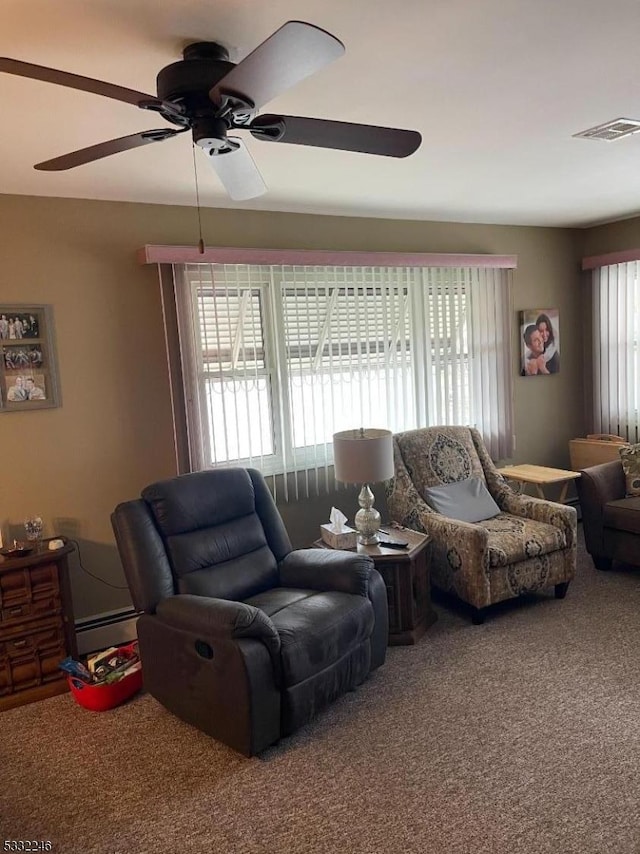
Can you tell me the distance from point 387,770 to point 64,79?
2.42 metres

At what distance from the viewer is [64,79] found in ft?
4.85

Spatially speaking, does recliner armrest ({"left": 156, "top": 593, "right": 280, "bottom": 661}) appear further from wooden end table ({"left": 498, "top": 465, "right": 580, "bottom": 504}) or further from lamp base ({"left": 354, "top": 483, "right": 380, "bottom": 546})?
wooden end table ({"left": 498, "top": 465, "right": 580, "bottom": 504})

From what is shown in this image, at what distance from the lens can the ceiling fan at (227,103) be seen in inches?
56.2

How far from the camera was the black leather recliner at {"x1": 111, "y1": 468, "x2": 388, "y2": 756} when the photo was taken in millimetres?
2445

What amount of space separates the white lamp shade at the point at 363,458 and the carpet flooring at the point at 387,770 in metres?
0.94

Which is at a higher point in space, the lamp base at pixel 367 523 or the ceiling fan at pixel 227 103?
the ceiling fan at pixel 227 103

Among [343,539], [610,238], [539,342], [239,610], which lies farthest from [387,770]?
[610,238]

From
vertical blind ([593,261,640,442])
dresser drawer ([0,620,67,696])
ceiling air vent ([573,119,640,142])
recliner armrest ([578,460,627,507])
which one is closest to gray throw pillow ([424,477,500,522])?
recliner armrest ([578,460,627,507])

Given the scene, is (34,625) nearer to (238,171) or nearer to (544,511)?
(238,171)

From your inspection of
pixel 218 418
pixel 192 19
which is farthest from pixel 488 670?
pixel 192 19

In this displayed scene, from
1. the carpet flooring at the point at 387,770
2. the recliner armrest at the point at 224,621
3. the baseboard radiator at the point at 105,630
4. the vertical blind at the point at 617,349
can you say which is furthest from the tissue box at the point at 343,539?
the vertical blind at the point at 617,349

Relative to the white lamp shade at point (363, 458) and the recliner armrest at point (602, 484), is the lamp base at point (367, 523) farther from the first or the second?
the recliner armrest at point (602, 484)

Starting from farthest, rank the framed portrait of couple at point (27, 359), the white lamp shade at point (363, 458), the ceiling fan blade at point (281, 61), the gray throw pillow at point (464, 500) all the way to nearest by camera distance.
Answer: the gray throw pillow at point (464, 500), the white lamp shade at point (363, 458), the framed portrait of couple at point (27, 359), the ceiling fan blade at point (281, 61)

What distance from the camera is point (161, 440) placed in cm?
370
